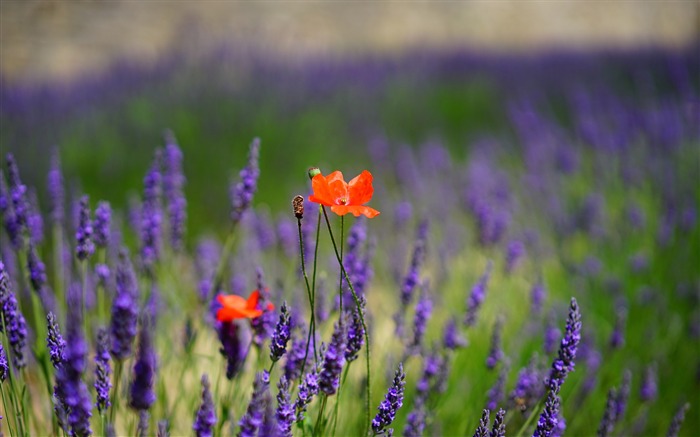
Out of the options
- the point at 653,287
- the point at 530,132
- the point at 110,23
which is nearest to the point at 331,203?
the point at 653,287

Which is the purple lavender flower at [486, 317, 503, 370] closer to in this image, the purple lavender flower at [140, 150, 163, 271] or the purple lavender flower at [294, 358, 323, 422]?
the purple lavender flower at [294, 358, 323, 422]

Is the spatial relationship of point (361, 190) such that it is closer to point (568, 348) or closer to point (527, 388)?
point (568, 348)

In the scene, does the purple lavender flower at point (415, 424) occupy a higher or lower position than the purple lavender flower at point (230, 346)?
lower

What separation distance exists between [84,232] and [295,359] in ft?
1.76

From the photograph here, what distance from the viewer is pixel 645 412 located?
2008 mm

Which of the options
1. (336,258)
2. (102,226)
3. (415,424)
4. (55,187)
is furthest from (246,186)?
(336,258)

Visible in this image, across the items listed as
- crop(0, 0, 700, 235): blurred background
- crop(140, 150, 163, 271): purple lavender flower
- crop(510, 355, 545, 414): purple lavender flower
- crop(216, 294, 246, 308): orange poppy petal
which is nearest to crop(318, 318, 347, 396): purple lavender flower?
crop(216, 294, 246, 308): orange poppy petal

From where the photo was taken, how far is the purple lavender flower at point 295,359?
1278 millimetres

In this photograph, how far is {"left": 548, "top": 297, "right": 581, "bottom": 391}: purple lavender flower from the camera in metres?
1.19

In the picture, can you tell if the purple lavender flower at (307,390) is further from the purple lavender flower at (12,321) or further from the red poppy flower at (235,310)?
the purple lavender flower at (12,321)

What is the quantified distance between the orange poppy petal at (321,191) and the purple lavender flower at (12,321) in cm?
54

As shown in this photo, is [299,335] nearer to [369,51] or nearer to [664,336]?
[664,336]

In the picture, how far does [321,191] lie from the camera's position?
1.13 m

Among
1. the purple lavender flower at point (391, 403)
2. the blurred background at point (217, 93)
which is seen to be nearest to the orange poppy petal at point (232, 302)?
the purple lavender flower at point (391, 403)
